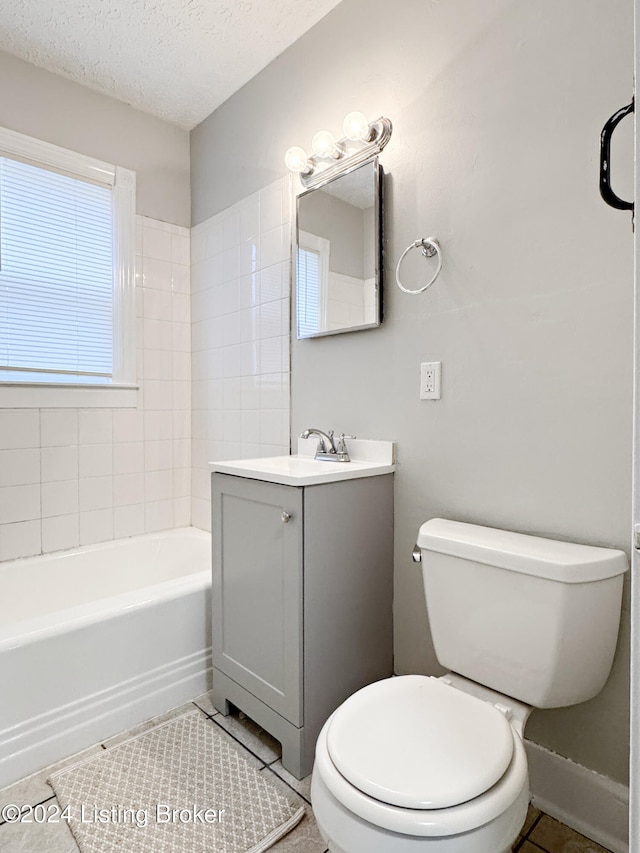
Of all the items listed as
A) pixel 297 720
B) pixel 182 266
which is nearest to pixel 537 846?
pixel 297 720

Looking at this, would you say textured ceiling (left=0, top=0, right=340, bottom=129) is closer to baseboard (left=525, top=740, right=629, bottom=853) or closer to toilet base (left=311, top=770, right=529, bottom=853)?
toilet base (left=311, top=770, right=529, bottom=853)

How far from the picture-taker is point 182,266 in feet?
8.79

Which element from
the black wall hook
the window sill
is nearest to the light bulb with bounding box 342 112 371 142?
the black wall hook

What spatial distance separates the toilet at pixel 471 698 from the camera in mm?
816

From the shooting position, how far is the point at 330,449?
1827 millimetres

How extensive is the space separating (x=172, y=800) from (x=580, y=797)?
Answer: 1.07 m

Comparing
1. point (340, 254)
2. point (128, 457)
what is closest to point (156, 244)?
point (128, 457)

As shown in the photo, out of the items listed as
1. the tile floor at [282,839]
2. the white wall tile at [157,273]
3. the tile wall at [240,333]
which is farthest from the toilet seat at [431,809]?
the white wall tile at [157,273]

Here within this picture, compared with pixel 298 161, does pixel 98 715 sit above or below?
below

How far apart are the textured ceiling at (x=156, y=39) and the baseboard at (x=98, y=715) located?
2438mm

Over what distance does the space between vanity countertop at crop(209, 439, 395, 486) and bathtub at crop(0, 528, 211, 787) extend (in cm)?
57

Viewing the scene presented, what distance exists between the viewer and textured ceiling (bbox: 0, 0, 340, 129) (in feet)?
5.99

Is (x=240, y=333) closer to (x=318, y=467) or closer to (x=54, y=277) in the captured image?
(x=54, y=277)

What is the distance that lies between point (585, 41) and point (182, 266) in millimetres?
2047
